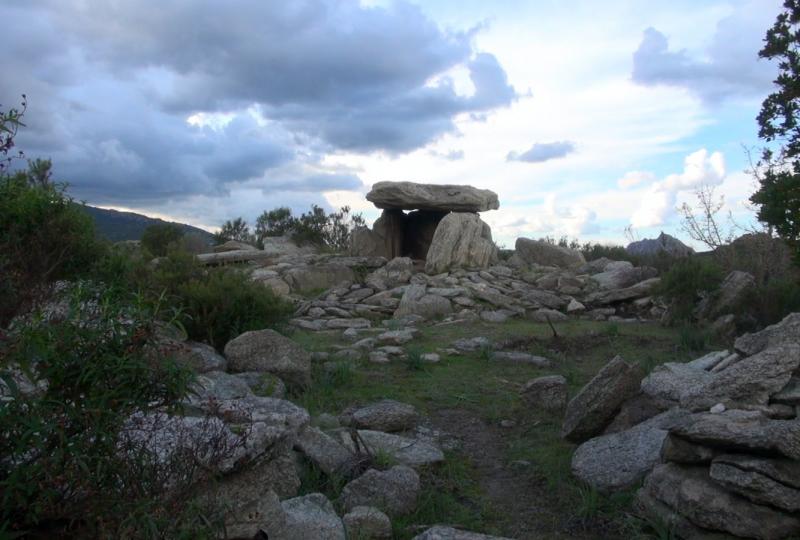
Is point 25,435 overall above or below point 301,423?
above

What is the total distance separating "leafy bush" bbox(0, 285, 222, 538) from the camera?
2.67m

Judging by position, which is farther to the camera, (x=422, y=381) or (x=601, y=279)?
(x=601, y=279)

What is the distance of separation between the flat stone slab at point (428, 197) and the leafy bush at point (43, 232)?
1224 cm

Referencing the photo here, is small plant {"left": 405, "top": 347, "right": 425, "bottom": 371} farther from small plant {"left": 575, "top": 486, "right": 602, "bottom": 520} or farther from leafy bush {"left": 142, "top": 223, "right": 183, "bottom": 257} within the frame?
leafy bush {"left": 142, "top": 223, "right": 183, "bottom": 257}

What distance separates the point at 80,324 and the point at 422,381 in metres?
5.96

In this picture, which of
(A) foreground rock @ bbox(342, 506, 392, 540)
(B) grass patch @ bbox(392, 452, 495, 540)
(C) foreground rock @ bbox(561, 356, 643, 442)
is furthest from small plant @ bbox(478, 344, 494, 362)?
(A) foreground rock @ bbox(342, 506, 392, 540)

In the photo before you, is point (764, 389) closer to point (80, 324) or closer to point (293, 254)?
point (80, 324)

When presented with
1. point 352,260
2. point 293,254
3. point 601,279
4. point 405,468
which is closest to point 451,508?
point 405,468

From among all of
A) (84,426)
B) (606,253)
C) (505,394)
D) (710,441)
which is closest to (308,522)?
(84,426)

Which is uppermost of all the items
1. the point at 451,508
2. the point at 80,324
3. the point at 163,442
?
the point at 80,324

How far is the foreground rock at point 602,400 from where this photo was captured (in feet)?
21.0

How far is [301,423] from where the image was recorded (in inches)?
229

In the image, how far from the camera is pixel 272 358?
794 centimetres

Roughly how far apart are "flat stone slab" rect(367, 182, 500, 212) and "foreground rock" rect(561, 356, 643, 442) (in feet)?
44.0
